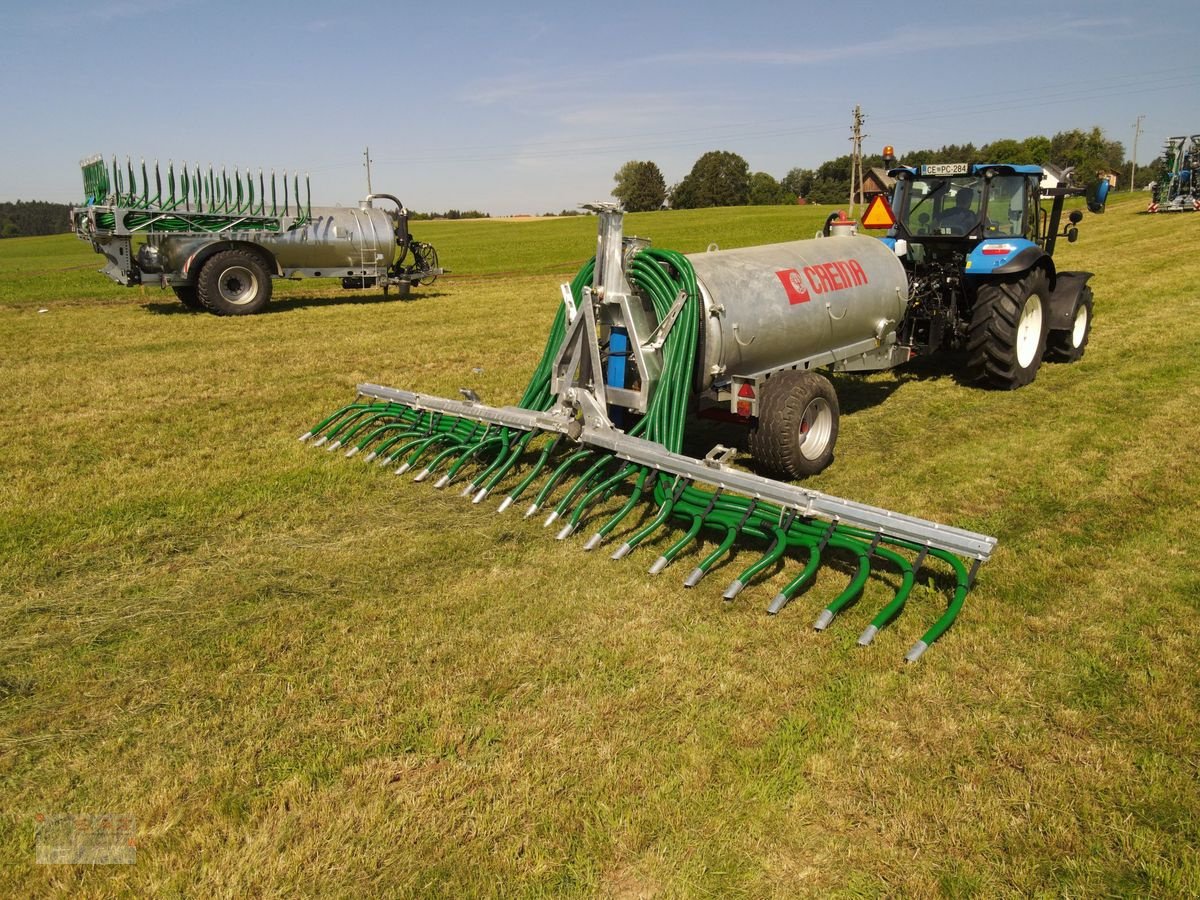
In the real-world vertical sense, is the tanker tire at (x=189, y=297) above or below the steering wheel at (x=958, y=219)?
below

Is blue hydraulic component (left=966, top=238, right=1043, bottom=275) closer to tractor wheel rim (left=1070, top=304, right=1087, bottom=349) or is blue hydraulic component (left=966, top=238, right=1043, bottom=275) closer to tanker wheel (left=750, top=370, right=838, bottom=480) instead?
tractor wheel rim (left=1070, top=304, right=1087, bottom=349)

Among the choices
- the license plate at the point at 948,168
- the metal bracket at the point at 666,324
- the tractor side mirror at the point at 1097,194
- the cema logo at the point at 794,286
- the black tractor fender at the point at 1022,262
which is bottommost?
the metal bracket at the point at 666,324

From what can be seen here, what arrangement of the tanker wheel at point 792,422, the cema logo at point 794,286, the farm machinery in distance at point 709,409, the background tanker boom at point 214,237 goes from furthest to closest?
the background tanker boom at point 214,237 → the cema logo at point 794,286 → the tanker wheel at point 792,422 → the farm machinery in distance at point 709,409

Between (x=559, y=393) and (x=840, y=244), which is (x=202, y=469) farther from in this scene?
(x=840, y=244)

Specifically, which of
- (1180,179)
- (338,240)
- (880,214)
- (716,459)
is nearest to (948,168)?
(880,214)

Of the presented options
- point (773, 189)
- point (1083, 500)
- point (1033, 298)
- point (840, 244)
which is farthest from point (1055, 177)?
point (773, 189)

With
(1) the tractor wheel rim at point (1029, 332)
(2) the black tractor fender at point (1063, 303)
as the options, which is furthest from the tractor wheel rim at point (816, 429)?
(2) the black tractor fender at point (1063, 303)

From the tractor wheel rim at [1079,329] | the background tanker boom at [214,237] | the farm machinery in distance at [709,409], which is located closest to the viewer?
the farm machinery in distance at [709,409]

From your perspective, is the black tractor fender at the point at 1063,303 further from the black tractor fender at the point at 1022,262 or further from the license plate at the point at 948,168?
the license plate at the point at 948,168

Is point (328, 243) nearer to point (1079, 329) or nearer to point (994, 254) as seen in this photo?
point (994, 254)

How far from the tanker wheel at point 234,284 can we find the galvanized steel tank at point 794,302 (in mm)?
10195

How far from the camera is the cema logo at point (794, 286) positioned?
19.5 feet

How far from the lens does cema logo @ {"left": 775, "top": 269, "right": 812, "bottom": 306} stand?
234 inches

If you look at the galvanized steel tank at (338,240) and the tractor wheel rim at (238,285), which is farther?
the galvanized steel tank at (338,240)
